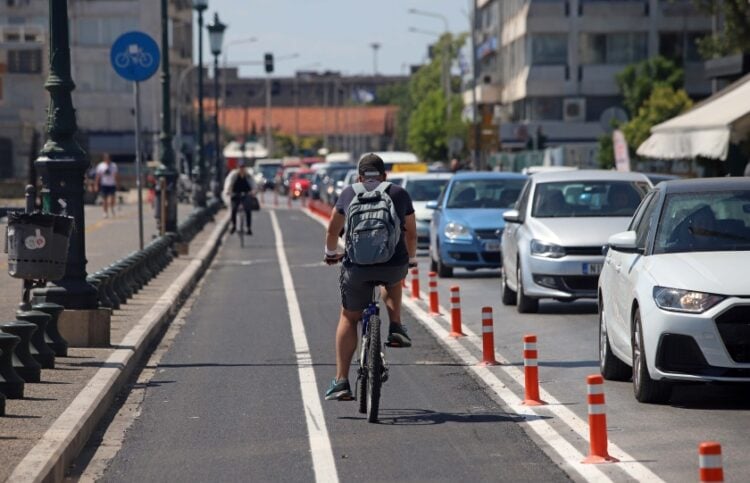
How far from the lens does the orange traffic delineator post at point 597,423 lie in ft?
31.4

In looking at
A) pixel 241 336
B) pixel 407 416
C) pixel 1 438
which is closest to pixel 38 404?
pixel 1 438

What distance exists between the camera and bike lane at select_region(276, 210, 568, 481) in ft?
31.9

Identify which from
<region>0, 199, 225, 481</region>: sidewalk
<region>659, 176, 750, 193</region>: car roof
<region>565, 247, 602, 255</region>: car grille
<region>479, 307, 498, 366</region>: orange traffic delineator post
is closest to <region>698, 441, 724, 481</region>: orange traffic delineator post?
<region>0, 199, 225, 481</region>: sidewalk

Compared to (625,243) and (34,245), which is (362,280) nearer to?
(625,243)

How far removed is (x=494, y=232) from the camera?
2667 centimetres

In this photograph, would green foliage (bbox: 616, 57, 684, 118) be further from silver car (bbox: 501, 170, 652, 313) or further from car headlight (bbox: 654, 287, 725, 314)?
car headlight (bbox: 654, 287, 725, 314)

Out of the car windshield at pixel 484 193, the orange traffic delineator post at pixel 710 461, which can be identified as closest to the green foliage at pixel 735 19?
the car windshield at pixel 484 193

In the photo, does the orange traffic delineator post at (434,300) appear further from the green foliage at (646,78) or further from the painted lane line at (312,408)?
the green foliage at (646,78)

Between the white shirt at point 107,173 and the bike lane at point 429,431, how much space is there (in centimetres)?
3481

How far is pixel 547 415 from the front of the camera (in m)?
11.9

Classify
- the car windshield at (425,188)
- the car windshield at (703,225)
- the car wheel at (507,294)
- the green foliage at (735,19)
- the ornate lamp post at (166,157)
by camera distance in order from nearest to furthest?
1. the car windshield at (703,225)
2. the car wheel at (507,294)
3. the ornate lamp post at (166,157)
4. the car windshield at (425,188)
5. the green foliage at (735,19)

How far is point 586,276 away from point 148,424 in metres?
8.70

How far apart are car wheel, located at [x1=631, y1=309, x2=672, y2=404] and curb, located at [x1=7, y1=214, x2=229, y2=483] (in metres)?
3.60

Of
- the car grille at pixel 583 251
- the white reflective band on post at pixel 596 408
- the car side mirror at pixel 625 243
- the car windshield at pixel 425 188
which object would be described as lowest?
the car windshield at pixel 425 188
